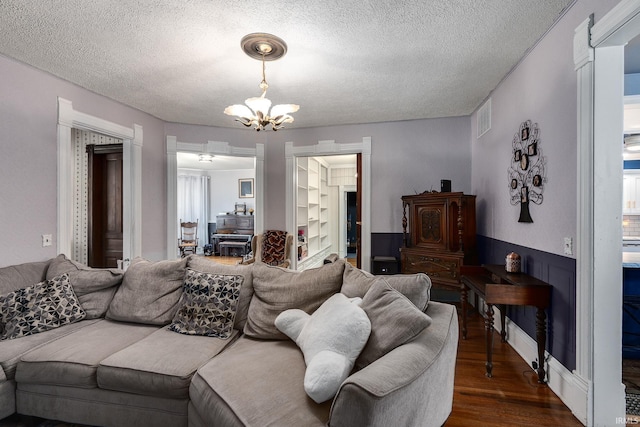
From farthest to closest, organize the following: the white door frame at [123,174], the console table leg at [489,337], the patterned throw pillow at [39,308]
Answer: the white door frame at [123,174] < the console table leg at [489,337] < the patterned throw pillow at [39,308]

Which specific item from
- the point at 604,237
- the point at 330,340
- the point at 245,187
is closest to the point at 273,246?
the point at 330,340

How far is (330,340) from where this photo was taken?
150cm

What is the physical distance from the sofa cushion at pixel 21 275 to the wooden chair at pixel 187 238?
576 cm

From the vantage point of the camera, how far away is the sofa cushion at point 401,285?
1.78 metres

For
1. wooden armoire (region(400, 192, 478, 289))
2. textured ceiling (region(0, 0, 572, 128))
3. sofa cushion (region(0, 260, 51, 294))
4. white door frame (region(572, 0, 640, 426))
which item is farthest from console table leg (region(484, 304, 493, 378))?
sofa cushion (region(0, 260, 51, 294))

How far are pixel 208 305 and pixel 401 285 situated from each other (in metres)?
1.34

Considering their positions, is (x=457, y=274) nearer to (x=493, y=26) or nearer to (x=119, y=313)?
(x=493, y=26)

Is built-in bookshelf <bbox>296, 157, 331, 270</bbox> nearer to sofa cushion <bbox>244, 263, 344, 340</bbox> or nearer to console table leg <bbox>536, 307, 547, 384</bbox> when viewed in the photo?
sofa cushion <bbox>244, 263, 344, 340</bbox>

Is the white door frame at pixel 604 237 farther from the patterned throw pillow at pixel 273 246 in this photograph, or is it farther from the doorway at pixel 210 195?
the doorway at pixel 210 195

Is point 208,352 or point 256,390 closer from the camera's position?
point 256,390

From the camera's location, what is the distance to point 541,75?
2.42 meters

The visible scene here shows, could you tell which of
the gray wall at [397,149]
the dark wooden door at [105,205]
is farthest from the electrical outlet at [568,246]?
the dark wooden door at [105,205]

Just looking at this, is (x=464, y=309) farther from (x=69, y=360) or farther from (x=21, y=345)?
(x=21, y=345)

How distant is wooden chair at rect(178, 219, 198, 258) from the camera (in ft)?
27.3
